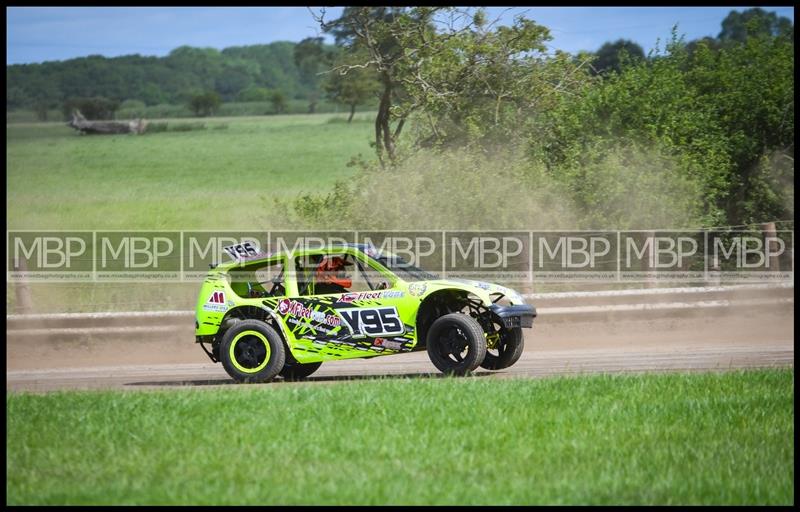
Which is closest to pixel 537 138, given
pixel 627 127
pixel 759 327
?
pixel 627 127

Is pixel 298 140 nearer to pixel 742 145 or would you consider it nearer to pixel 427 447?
pixel 742 145

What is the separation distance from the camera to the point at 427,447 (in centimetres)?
889

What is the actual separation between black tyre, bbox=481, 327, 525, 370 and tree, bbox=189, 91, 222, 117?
2245 inches

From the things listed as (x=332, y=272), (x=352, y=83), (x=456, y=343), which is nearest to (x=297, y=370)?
(x=332, y=272)

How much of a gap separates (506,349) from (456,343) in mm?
871

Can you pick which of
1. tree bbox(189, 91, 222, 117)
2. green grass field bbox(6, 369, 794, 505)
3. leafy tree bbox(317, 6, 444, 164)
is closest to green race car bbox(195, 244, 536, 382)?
green grass field bbox(6, 369, 794, 505)

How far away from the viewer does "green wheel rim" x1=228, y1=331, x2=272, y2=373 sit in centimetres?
1319

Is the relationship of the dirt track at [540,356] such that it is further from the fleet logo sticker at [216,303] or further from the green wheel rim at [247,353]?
the fleet logo sticker at [216,303]

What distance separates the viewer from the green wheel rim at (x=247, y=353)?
1319 cm

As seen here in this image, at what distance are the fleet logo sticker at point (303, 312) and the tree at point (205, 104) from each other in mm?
56664

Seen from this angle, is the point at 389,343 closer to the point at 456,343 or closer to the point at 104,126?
the point at 456,343

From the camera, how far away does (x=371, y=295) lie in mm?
12844

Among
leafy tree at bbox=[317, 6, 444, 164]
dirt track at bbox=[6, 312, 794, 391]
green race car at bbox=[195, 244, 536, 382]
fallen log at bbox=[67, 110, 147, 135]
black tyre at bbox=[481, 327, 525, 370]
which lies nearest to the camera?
green race car at bbox=[195, 244, 536, 382]

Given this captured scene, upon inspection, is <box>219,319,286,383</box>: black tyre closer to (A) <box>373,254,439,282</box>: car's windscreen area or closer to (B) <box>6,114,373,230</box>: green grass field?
(A) <box>373,254,439,282</box>: car's windscreen area
